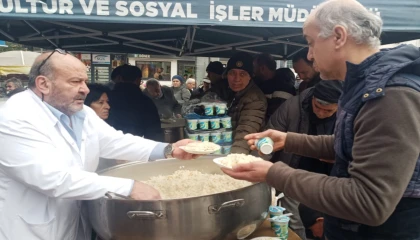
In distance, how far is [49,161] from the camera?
4.75ft

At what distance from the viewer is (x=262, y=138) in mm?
1810

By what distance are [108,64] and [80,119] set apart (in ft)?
22.4

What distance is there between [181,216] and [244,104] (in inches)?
76.2

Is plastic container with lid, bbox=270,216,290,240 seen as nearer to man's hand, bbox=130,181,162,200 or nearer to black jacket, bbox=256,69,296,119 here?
man's hand, bbox=130,181,162,200

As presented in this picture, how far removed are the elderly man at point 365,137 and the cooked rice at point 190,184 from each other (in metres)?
0.47

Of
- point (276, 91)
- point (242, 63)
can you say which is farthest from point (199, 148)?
point (276, 91)

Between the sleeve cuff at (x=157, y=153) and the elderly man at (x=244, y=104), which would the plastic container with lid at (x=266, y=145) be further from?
the elderly man at (x=244, y=104)

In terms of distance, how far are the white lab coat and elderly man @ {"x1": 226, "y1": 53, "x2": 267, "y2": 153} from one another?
154 cm

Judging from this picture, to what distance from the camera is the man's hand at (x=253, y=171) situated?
1.36 metres

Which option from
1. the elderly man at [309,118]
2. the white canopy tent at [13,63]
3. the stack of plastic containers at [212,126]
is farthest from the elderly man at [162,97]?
the white canopy tent at [13,63]

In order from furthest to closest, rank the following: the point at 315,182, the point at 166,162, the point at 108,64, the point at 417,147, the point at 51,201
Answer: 1. the point at 108,64
2. the point at 166,162
3. the point at 51,201
4. the point at 315,182
5. the point at 417,147

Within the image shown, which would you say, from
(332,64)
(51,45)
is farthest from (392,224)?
(51,45)

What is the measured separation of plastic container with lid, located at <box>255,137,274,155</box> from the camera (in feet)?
5.61

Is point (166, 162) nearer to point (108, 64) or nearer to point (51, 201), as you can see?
point (51, 201)
